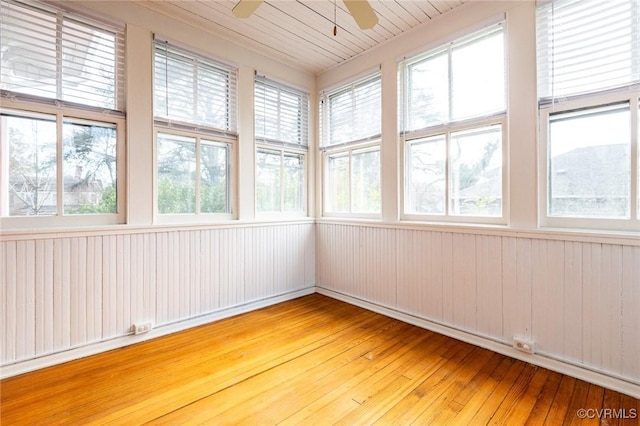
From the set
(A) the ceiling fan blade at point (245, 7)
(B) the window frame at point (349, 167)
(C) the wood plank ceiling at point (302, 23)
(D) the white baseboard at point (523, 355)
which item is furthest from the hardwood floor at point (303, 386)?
(C) the wood plank ceiling at point (302, 23)

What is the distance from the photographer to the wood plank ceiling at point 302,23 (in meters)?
2.58

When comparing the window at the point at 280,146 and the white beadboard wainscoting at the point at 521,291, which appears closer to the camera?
the white beadboard wainscoting at the point at 521,291

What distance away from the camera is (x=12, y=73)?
210cm

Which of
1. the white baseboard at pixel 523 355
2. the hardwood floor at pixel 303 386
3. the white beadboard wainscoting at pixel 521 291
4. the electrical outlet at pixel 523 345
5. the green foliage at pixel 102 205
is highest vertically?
the green foliage at pixel 102 205

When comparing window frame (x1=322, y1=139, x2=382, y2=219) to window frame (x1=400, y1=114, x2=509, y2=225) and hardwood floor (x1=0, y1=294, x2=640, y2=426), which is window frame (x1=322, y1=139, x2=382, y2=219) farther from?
hardwood floor (x1=0, y1=294, x2=640, y2=426)

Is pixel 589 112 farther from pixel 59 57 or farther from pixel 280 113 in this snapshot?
pixel 59 57

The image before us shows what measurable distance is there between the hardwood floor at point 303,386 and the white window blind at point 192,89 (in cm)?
209

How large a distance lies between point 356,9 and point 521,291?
2.30 meters

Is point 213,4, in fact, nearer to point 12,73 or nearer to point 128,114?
point 128,114

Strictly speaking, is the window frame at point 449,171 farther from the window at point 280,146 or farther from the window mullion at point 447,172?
the window at point 280,146

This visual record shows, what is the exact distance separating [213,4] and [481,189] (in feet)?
9.21

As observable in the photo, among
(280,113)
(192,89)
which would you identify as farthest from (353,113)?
(192,89)

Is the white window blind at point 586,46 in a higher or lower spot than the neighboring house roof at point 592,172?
higher

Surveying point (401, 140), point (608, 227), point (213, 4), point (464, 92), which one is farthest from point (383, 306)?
point (213, 4)
